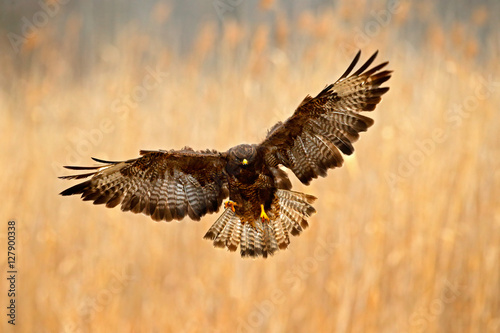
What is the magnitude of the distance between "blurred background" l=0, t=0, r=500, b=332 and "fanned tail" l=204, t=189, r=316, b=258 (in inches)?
Answer: 31.1

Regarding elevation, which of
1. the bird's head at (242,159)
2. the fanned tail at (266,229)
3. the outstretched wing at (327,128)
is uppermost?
the outstretched wing at (327,128)

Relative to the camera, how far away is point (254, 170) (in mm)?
2607

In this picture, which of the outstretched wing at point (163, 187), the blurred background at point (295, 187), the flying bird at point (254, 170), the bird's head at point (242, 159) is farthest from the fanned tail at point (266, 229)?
the blurred background at point (295, 187)

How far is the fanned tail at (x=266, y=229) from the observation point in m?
3.13

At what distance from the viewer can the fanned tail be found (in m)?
3.13

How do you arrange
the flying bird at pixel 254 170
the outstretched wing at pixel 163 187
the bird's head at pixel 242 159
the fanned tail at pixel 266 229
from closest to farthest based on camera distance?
the bird's head at pixel 242 159 → the flying bird at pixel 254 170 → the outstretched wing at pixel 163 187 → the fanned tail at pixel 266 229

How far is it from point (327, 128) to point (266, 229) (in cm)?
66

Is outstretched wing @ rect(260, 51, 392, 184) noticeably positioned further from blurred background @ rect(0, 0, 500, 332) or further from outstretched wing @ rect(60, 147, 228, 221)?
blurred background @ rect(0, 0, 500, 332)

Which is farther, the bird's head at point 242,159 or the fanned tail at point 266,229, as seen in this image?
the fanned tail at point 266,229

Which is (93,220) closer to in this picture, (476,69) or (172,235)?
(172,235)

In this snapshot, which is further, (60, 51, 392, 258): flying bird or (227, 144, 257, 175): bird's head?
(60, 51, 392, 258): flying bird

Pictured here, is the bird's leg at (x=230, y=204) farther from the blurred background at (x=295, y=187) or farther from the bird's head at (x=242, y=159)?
the blurred background at (x=295, y=187)

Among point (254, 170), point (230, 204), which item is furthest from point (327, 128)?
point (230, 204)

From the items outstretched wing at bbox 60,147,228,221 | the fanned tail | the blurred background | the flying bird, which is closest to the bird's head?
the flying bird
